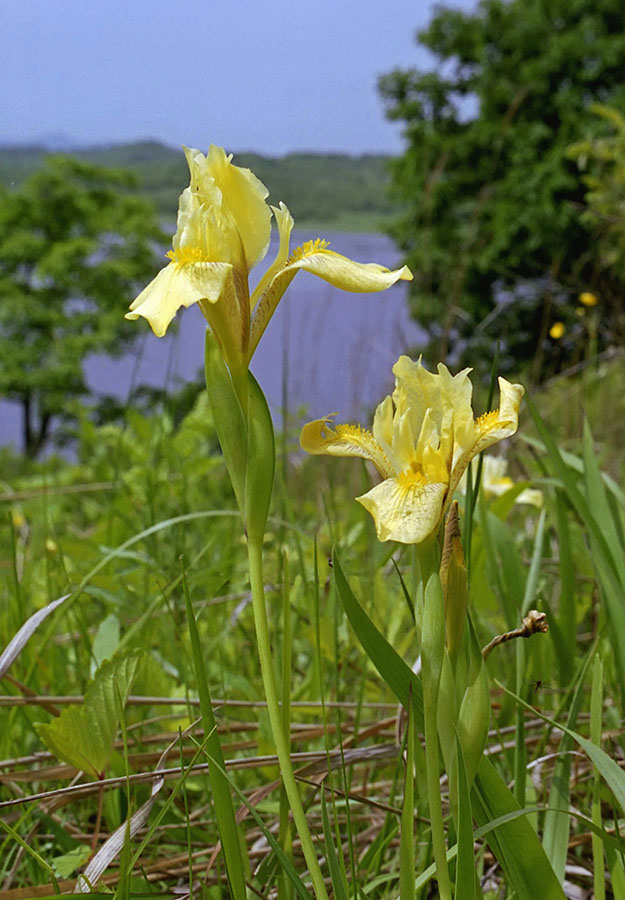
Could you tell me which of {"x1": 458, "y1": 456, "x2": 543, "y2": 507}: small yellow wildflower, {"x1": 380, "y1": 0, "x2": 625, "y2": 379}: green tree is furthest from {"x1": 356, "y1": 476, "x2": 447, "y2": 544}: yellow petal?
{"x1": 380, "y1": 0, "x2": 625, "y2": 379}: green tree

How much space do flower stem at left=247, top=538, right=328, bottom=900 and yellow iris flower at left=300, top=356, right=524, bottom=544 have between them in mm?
66

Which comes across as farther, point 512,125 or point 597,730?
point 512,125

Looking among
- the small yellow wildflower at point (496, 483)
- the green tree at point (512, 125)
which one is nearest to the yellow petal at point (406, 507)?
the small yellow wildflower at point (496, 483)

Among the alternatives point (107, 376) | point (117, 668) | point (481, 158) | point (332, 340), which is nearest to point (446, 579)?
point (117, 668)

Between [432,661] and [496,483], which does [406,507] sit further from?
[496,483]

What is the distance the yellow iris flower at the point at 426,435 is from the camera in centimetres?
41

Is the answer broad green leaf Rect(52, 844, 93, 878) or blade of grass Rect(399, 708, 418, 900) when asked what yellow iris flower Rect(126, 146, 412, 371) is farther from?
broad green leaf Rect(52, 844, 93, 878)

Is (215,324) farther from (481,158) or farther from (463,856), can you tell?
(481,158)

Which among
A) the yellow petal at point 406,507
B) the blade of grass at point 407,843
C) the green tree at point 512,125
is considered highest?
the green tree at point 512,125

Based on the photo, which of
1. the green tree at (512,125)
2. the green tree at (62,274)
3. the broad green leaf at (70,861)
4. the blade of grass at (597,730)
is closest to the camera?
the blade of grass at (597,730)

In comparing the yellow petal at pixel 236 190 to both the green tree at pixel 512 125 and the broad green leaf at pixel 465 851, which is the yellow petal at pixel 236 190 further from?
the green tree at pixel 512 125

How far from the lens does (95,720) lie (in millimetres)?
628

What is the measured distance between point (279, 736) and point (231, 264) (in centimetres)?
24

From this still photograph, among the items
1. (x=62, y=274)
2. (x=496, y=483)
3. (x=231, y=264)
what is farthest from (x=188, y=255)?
(x=62, y=274)
